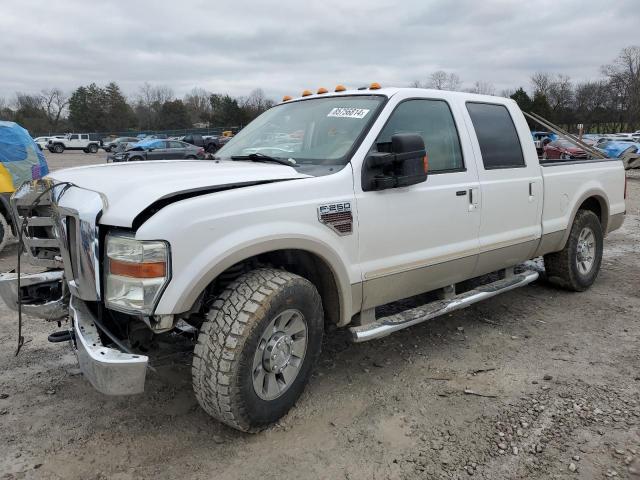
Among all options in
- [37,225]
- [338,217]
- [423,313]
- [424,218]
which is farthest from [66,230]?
[423,313]

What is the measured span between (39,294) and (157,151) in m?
27.4

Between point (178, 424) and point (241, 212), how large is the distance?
1391 millimetres

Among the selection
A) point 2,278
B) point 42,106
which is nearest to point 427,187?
point 2,278

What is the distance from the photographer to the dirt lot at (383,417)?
2.76 meters

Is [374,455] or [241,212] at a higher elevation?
[241,212]

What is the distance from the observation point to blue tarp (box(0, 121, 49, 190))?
7.46 m

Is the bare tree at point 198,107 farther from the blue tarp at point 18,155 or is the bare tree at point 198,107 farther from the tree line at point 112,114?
the blue tarp at point 18,155

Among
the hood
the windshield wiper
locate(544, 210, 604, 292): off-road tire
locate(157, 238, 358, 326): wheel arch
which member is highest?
the windshield wiper

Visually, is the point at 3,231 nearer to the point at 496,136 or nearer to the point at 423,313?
the point at 423,313

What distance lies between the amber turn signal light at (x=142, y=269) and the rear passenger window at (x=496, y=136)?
2.82 metres

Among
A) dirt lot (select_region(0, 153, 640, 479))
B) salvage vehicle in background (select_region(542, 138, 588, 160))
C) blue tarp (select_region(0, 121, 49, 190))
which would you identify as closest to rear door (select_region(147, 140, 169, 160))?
salvage vehicle in background (select_region(542, 138, 588, 160))

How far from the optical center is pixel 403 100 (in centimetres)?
377

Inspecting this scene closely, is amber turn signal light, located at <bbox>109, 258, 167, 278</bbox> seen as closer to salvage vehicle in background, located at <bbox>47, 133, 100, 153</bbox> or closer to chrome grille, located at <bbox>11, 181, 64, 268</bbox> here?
chrome grille, located at <bbox>11, 181, 64, 268</bbox>

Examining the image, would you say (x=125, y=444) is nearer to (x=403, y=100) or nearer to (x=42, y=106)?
(x=403, y=100)
